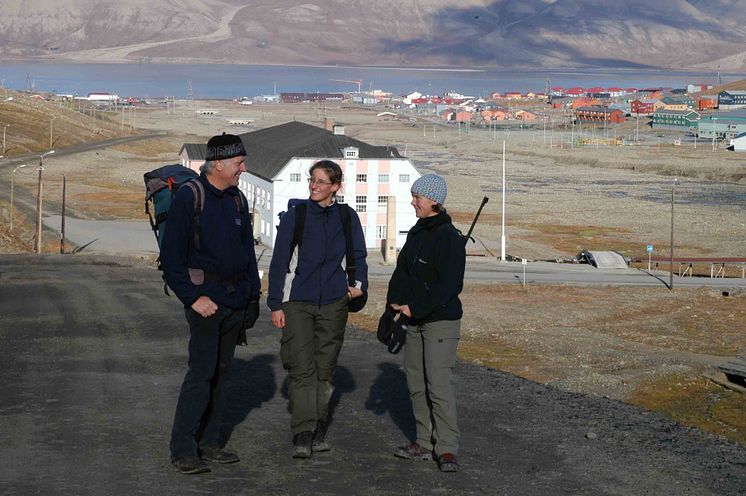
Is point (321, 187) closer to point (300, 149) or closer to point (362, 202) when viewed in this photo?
point (300, 149)

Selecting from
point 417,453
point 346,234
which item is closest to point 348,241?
point 346,234

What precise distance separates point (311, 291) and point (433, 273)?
0.89m

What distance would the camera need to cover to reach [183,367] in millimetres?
12594

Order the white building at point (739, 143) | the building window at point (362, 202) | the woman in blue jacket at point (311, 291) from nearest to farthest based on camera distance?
the woman in blue jacket at point (311, 291)
the building window at point (362, 202)
the white building at point (739, 143)

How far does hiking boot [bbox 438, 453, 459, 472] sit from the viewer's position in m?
8.66

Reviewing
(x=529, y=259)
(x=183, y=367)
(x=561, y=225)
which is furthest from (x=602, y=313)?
(x=561, y=225)

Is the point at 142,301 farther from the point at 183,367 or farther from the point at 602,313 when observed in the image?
the point at 602,313

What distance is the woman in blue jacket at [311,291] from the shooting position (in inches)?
350

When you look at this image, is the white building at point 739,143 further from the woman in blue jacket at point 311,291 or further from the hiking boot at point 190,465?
the hiking boot at point 190,465

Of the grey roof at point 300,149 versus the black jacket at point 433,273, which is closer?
the black jacket at point 433,273

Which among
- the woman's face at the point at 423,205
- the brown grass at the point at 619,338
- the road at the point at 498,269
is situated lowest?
the brown grass at the point at 619,338

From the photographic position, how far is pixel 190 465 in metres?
8.32

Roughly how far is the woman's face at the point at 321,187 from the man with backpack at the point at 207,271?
1.78 ft

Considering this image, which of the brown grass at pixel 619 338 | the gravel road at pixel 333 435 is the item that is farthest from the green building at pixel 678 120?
the gravel road at pixel 333 435
